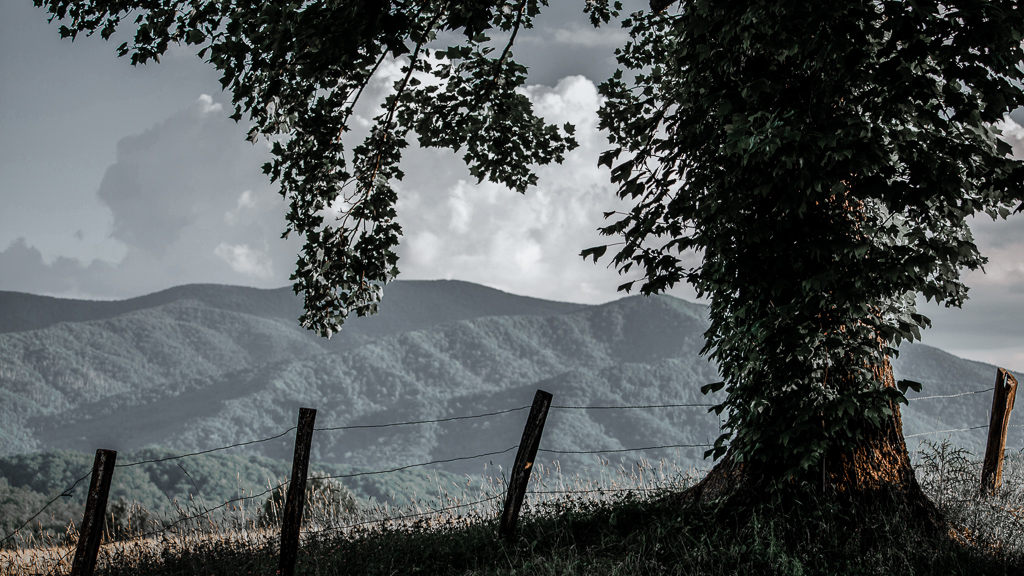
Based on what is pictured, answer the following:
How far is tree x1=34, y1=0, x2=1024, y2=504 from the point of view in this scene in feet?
14.9

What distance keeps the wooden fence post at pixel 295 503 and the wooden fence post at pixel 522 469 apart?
190cm

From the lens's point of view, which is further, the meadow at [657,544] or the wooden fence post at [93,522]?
the wooden fence post at [93,522]

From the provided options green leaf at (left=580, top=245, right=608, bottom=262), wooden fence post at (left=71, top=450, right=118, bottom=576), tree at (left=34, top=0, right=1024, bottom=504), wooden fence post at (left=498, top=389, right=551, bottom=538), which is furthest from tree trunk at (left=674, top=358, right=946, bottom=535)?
wooden fence post at (left=71, top=450, right=118, bottom=576)

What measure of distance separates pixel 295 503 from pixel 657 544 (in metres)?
3.12

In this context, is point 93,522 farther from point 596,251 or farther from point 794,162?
point 794,162

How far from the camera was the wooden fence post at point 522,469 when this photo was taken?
6.48 meters

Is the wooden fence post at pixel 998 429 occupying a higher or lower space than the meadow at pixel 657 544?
higher

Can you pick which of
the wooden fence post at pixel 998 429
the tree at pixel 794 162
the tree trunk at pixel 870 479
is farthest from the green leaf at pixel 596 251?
the wooden fence post at pixel 998 429

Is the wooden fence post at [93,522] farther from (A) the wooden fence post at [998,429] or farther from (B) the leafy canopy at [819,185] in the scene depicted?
(A) the wooden fence post at [998,429]

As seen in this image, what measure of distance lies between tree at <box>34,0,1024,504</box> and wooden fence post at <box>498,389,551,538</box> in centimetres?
152

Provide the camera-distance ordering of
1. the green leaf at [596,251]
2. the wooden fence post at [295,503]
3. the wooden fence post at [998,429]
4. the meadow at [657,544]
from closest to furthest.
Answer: the meadow at [657,544]
the wooden fence post at [295,503]
the green leaf at [596,251]
the wooden fence post at [998,429]

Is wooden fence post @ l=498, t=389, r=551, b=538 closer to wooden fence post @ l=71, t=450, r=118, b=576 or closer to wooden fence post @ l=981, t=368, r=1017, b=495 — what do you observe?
wooden fence post @ l=71, t=450, r=118, b=576

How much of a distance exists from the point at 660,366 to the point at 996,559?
605 ft

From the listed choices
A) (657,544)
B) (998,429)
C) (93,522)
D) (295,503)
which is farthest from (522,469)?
(998,429)
